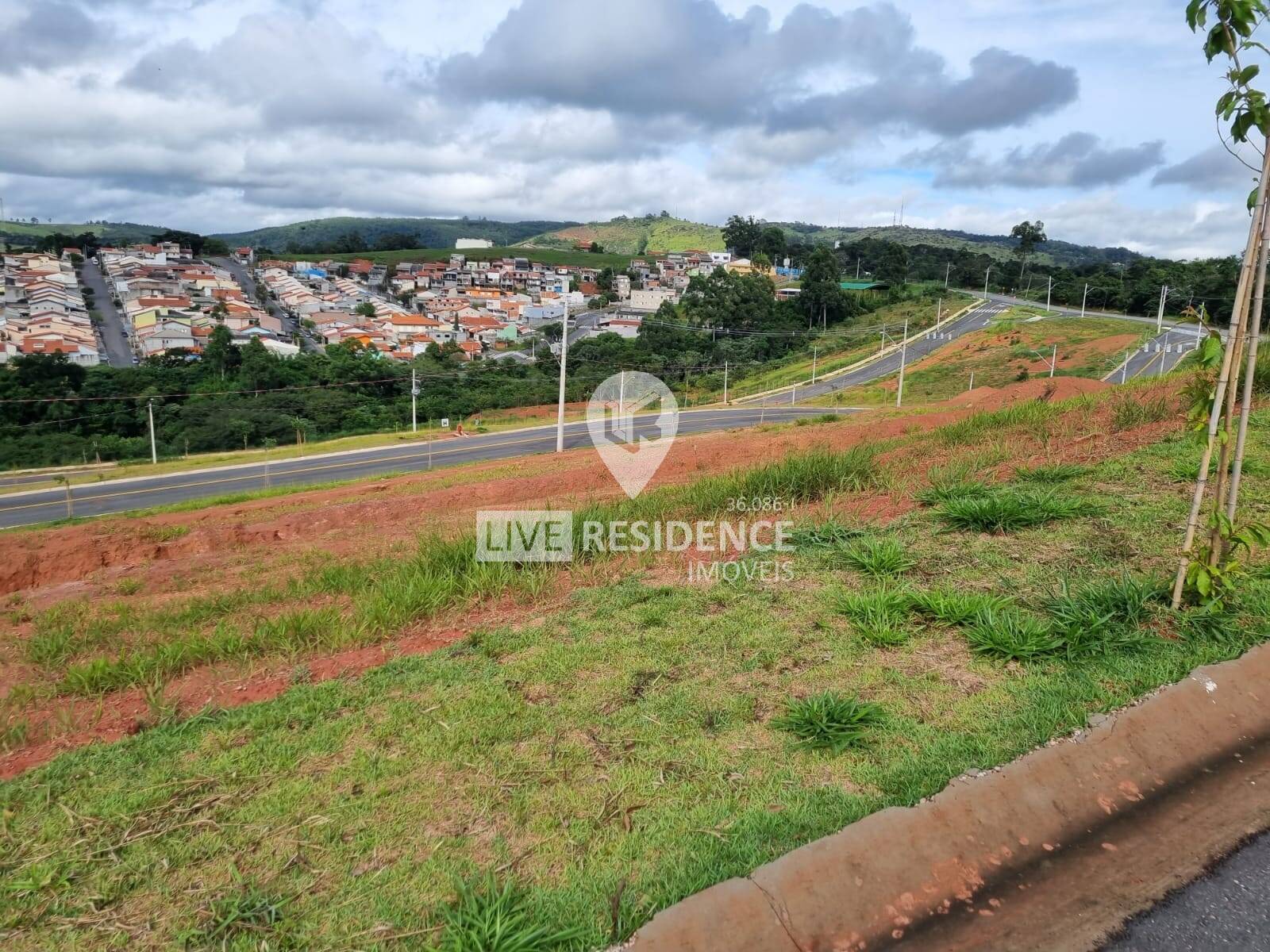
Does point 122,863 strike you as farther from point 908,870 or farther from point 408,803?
point 908,870

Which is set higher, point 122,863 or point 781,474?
point 781,474

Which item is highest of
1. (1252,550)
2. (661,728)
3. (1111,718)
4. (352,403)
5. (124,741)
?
(1252,550)

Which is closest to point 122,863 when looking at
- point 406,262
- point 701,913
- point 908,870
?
point 701,913

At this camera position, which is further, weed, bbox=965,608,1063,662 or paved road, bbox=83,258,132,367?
paved road, bbox=83,258,132,367

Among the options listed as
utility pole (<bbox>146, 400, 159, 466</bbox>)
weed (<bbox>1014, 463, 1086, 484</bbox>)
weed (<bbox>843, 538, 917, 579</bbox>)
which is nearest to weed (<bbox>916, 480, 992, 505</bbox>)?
weed (<bbox>1014, 463, 1086, 484</bbox>)

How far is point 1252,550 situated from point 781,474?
3.32 m

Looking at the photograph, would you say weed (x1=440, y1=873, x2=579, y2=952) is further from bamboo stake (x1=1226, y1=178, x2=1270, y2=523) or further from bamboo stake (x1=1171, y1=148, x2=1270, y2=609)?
bamboo stake (x1=1226, y1=178, x2=1270, y2=523)

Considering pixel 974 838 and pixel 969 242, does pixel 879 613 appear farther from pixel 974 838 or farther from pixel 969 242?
pixel 969 242

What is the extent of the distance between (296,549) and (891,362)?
48873mm

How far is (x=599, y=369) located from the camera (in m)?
50.1

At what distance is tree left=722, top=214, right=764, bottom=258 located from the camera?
113m

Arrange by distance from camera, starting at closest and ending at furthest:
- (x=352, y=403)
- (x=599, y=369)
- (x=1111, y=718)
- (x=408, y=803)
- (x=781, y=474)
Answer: (x=408, y=803) < (x=1111, y=718) < (x=781, y=474) < (x=352, y=403) < (x=599, y=369)

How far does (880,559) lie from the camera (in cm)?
442

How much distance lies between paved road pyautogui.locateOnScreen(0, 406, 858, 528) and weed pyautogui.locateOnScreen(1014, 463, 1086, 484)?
17396 millimetres
